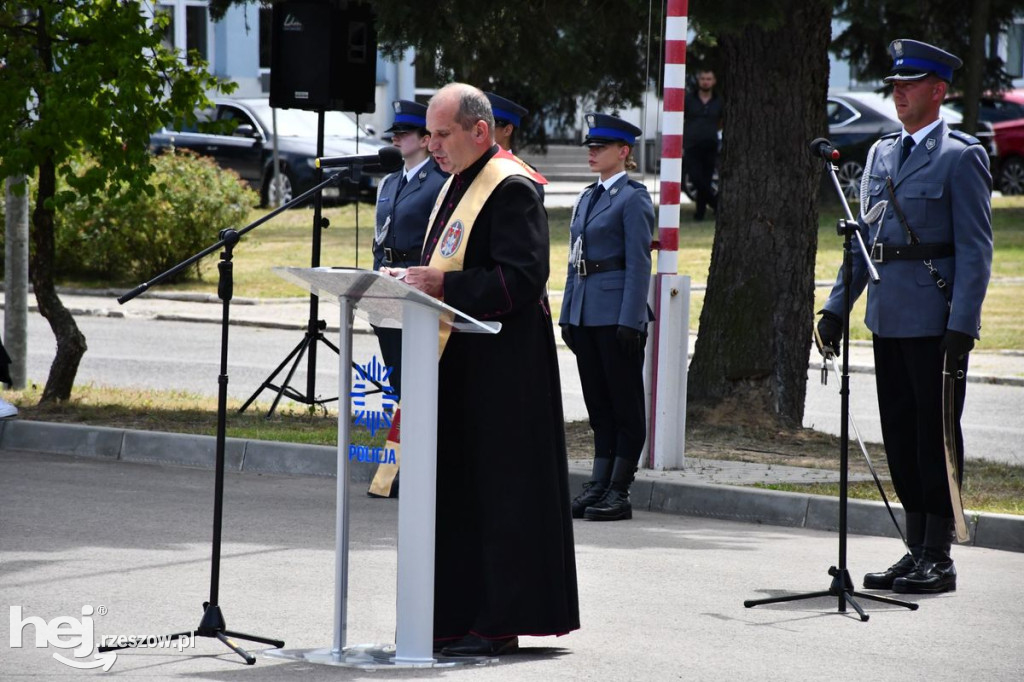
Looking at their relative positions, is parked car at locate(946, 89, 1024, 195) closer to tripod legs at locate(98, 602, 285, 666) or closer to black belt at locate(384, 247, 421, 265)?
black belt at locate(384, 247, 421, 265)

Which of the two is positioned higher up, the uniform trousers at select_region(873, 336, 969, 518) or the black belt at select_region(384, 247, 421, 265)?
the black belt at select_region(384, 247, 421, 265)

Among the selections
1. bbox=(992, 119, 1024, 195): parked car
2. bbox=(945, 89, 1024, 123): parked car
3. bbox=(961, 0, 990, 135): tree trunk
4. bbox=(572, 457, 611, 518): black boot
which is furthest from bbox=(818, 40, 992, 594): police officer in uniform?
bbox=(945, 89, 1024, 123): parked car

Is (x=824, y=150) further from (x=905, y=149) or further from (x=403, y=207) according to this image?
(x=403, y=207)

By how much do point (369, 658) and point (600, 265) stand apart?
11.8 feet

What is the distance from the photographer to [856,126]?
2705 cm

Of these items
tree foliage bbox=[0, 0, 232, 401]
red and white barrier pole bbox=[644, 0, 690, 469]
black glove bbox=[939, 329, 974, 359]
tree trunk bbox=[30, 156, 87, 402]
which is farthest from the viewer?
tree trunk bbox=[30, 156, 87, 402]

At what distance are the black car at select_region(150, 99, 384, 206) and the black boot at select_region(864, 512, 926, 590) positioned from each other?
18782mm

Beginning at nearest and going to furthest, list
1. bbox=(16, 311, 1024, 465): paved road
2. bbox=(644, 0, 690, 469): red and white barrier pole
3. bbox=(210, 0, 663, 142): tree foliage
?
bbox=(644, 0, 690, 469): red and white barrier pole → bbox=(210, 0, 663, 142): tree foliage → bbox=(16, 311, 1024, 465): paved road

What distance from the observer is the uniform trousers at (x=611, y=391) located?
8.63 m

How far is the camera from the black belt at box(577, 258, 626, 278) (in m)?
8.62

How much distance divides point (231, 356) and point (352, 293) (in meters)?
9.91

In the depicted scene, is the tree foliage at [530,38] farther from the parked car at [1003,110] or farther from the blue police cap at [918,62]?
the parked car at [1003,110]

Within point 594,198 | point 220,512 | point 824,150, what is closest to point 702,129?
point 594,198

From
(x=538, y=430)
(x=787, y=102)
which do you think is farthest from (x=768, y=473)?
(x=538, y=430)
